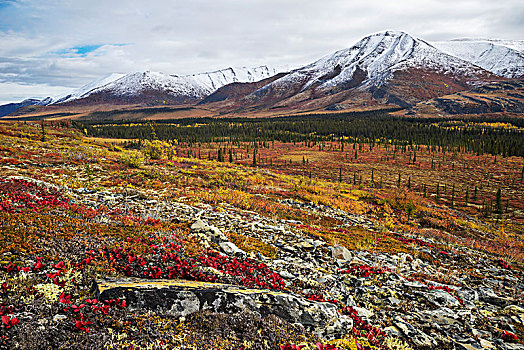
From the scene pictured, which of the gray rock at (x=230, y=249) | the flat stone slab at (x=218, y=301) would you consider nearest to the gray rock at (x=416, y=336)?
the flat stone slab at (x=218, y=301)

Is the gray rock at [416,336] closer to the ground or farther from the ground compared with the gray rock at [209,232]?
closer to the ground

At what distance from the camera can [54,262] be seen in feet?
24.2

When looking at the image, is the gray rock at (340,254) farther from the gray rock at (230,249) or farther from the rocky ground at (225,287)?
the gray rock at (230,249)

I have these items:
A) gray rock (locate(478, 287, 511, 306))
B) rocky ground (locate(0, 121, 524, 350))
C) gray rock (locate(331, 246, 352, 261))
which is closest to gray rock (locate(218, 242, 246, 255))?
rocky ground (locate(0, 121, 524, 350))

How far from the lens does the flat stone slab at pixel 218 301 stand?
647 centimetres

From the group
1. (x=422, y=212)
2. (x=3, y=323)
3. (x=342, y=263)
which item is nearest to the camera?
(x=3, y=323)

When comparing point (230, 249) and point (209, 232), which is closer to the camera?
point (230, 249)

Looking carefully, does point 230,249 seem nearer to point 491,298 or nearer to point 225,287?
point 225,287

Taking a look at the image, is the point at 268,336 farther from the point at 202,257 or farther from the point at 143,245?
the point at 143,245

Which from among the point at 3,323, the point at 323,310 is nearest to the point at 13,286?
the point at 3,323

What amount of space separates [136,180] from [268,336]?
23.6 meters

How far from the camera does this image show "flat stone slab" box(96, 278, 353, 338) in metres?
6.47

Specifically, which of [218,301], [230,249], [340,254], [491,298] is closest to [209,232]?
[230,249]

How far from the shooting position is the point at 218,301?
6.96m
